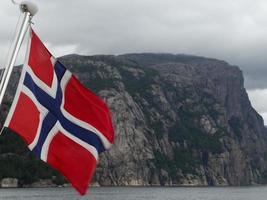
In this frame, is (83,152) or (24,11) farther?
(83,152)

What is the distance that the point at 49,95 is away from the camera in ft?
55.7

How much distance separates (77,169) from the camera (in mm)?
17062

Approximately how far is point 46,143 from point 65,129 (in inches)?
25.7

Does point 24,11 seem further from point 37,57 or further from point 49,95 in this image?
point 49,95

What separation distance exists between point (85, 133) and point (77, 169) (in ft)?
3.24

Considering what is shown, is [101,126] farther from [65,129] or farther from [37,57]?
[37,57]

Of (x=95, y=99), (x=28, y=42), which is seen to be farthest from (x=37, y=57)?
(x=95, y=99)

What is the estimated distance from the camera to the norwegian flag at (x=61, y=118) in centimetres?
1642

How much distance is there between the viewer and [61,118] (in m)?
17.1

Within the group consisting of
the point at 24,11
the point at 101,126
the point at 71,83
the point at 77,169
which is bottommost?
the point at 77,169

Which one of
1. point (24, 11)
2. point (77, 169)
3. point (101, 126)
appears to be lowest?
point (77, 169)

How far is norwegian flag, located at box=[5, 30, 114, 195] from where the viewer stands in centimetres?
1642

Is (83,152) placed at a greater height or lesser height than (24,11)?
lesser

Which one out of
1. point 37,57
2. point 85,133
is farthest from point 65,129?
point 37,57
